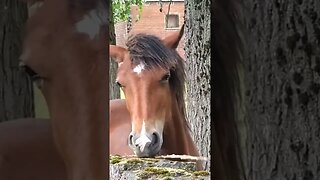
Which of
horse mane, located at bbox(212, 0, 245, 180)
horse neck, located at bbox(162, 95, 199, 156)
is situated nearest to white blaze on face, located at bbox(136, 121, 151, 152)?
horse neck, located at bbox(162, 95, 199, 156)

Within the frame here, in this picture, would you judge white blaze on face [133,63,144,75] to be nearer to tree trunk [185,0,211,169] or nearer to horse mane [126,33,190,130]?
horse mane [126,33,190,130]

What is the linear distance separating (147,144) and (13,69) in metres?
1.77

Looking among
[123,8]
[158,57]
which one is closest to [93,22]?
[158,57]

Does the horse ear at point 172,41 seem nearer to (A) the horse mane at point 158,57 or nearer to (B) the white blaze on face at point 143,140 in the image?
(A) the horse mane at point 158,57

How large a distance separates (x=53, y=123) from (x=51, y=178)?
8 cm

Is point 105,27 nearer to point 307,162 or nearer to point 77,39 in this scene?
point 77,39

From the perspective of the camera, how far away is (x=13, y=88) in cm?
98

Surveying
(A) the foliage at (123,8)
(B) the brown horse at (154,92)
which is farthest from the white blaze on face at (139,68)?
(A) the foliage at (123,8)

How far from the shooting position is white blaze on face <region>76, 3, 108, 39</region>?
0.96 m

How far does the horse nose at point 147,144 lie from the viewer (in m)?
2.72

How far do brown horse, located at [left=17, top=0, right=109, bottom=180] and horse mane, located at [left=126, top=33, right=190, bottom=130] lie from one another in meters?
1.67

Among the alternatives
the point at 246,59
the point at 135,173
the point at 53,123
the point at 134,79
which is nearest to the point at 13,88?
the point at 53,123

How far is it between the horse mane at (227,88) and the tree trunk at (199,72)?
1746 mm

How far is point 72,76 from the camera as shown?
95cm
